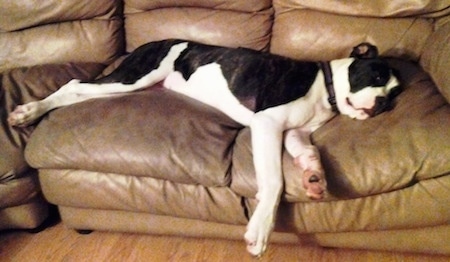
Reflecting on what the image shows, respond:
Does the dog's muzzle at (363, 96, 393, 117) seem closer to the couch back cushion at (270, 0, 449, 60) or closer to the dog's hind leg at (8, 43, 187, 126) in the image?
the couch back cushion at (270, 0, 449, 60)

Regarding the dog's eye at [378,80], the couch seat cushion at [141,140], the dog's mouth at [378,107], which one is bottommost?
the couch seat cushion at [141,140]

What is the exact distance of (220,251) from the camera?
5.83ft

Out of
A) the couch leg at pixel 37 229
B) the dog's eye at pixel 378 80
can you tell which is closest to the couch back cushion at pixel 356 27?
the dog's eye at pixel 378 80

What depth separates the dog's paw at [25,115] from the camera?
5.78ft

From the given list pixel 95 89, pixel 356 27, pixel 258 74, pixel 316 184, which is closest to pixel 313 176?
pixel 316 184

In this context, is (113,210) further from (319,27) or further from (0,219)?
(319,27)

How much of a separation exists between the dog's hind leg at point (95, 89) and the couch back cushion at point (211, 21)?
0.21m

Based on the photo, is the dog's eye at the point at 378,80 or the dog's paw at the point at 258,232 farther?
the dog's eye at the point at 378,80

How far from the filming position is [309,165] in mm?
1397

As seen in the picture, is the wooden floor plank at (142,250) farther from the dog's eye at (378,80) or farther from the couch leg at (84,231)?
the dog's eye at (378,80)

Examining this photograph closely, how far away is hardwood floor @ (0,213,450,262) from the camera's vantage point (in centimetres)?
172

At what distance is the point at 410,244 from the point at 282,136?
2.07 feet

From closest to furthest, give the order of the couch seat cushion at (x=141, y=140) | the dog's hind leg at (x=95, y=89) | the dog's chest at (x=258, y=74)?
the couch seat cushion at (x=141, y=140) → the dog's chest at (x=258, y=74) → the dog's hind leg at (x=95, y=89)

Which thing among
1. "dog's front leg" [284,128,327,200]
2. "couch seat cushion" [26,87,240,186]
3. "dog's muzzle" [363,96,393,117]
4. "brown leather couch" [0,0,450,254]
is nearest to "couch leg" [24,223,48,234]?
"brown leather couch" [0,0,450,254]
